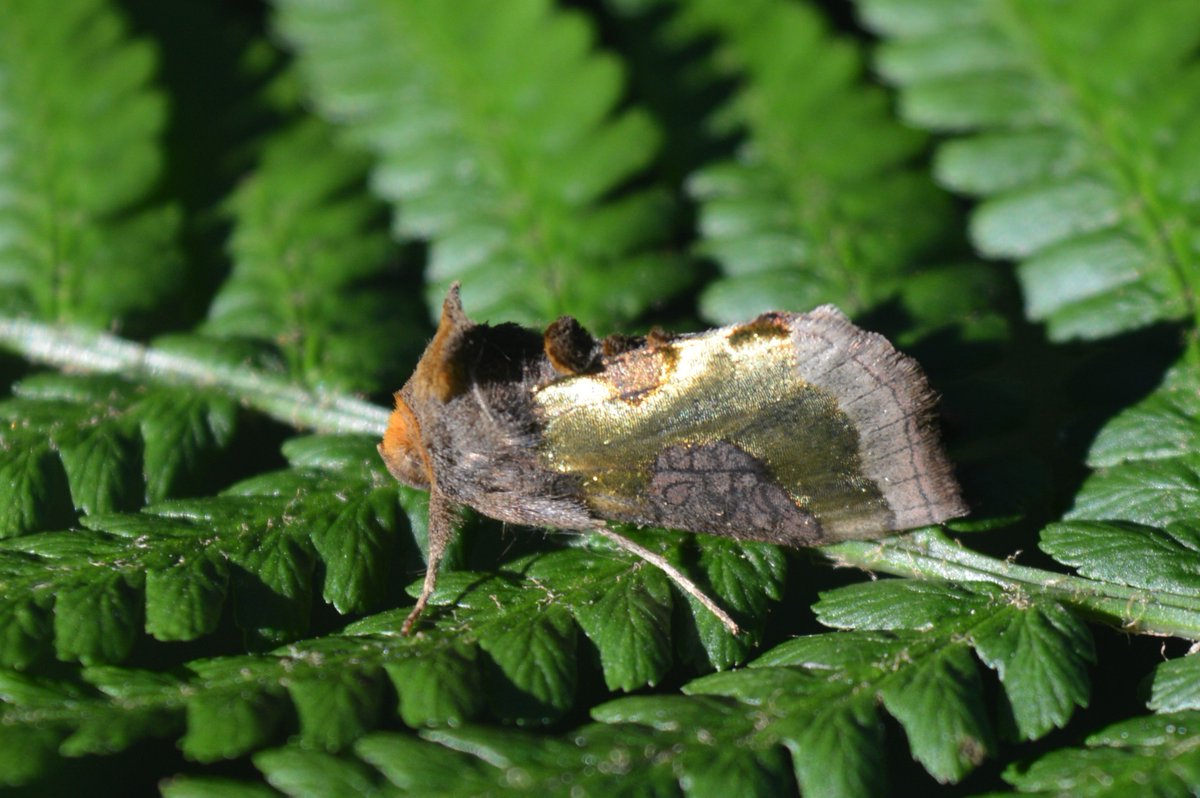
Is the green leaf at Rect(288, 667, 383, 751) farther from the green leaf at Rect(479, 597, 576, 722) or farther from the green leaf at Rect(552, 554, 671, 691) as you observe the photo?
the green leaf at Rect(552, 554, 671, 691)

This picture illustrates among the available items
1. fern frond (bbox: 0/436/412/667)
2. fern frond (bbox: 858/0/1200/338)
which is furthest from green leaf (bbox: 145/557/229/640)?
fern frond (bbox: 858/0/1200/338)

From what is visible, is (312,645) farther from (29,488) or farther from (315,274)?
(315,274)

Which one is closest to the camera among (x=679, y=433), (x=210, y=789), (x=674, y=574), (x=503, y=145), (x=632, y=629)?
(x=210, y=789)

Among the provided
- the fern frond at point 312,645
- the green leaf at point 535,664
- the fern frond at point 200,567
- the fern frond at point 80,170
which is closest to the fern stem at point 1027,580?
the fern frond at point 312,645

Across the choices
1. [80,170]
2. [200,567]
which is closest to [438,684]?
[200,567]

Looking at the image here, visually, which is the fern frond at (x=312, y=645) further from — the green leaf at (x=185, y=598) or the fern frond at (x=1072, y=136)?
the fern frond at (x=1072, y=136)
